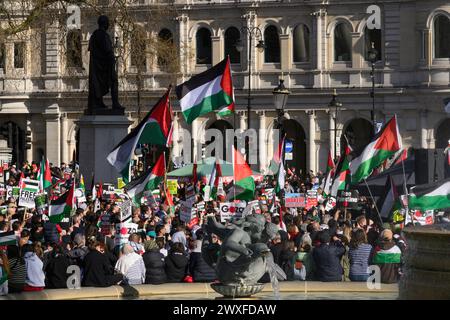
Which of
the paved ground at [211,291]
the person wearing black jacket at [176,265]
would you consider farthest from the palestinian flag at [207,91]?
the paved ground at [211,291]

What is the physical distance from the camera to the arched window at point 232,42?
7425 cm

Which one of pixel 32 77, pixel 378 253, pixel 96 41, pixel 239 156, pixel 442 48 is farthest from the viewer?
pixel 32 77

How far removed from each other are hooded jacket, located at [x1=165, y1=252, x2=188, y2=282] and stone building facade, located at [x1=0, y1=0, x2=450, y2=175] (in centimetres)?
4668

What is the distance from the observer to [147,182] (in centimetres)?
3028

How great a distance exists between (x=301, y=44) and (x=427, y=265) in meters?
58.1

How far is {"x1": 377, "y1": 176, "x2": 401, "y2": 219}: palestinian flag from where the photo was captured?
28.9 m

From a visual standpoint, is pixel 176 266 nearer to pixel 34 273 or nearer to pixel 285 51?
pixel 34 273

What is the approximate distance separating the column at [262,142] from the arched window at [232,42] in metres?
2.86

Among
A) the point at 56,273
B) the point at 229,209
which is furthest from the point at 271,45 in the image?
the point at 56,273

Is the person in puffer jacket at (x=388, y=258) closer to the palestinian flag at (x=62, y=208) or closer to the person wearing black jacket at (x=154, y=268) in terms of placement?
the person wearing black jacket at (x=154, y=268)

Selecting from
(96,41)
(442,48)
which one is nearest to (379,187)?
(96,41)
